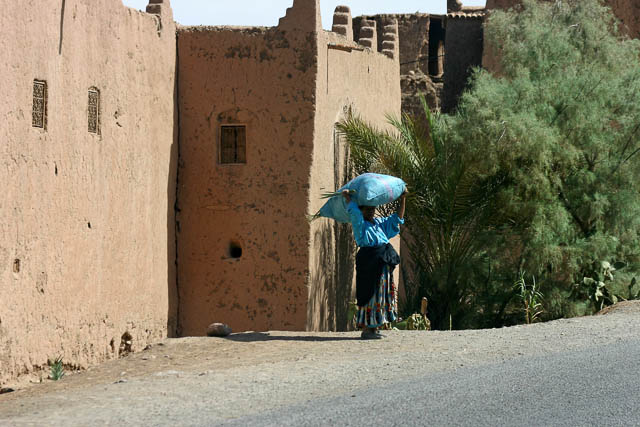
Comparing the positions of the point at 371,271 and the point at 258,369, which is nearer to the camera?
the point at 258,369

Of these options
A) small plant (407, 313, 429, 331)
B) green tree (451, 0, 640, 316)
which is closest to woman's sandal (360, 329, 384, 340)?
small plant (407, 313, 429, 331)

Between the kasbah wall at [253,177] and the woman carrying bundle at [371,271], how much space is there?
2.10 m

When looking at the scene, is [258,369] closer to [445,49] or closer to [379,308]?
[379,308]

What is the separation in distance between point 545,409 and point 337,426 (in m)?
1.55

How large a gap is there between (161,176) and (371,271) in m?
3.16

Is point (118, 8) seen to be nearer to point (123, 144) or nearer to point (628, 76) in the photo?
point (123, 144)

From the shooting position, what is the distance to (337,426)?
7.21 meters

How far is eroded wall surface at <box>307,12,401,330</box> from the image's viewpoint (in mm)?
13930

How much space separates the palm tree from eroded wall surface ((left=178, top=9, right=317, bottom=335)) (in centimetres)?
212

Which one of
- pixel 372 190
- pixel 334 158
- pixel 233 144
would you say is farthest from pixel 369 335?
pixel 334 158

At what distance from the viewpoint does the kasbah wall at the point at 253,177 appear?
13.7m

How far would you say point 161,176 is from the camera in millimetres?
13172

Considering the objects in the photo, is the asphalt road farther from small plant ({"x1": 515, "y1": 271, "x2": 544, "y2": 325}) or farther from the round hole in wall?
small plant ({"x1": 515, "y1": 271, "x2": 544, "y2": 325})

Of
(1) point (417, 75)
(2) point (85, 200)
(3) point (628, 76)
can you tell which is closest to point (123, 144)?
(2) point (85, 200)
